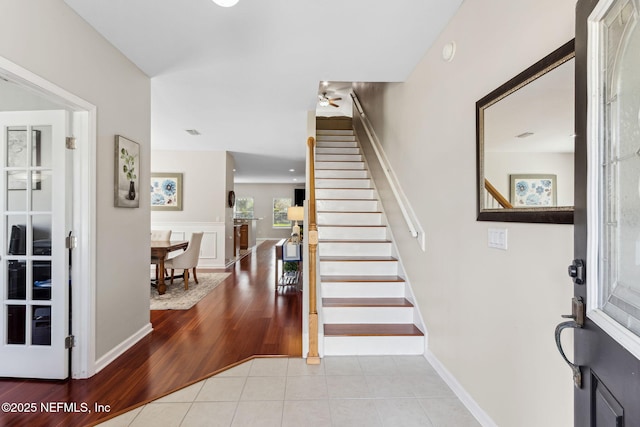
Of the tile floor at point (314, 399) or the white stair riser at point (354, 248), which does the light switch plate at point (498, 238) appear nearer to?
the tile floor at point (314, 399)

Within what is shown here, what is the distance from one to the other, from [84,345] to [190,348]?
806mm

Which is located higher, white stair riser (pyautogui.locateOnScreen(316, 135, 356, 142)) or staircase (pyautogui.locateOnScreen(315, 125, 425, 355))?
white stair riser (pyautogui.locateOnScreen(316, 135, 356, 142))

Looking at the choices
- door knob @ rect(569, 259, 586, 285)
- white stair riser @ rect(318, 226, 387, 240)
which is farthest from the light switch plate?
white stair riser @ rect(318, 226, 387, 240)

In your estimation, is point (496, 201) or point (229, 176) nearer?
point (496, 201)

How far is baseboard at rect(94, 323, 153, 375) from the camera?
2.36m

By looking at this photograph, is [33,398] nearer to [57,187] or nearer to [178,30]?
[57,187]

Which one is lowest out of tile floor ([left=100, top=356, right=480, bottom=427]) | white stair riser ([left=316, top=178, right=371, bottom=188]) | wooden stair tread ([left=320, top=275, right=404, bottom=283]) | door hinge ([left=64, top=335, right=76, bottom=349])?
tile floor ([left=100, top=356, right=480, bottom=427])

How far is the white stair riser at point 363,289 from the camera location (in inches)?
119

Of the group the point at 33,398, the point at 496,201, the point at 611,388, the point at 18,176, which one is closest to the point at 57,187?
the point at 18,176

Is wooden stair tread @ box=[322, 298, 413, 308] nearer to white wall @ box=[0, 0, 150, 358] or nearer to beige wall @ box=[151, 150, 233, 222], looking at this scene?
white wall @ box=[0, 0, 150, 358]

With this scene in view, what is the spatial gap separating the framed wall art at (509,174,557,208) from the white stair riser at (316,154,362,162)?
3996 mm

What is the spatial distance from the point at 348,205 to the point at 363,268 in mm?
1204

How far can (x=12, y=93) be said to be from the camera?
221 centimetres

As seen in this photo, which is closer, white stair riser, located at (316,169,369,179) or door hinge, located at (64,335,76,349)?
door hinge, located at (64,335,76,349)
